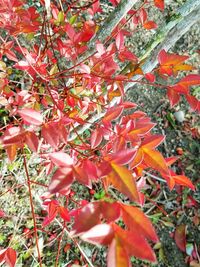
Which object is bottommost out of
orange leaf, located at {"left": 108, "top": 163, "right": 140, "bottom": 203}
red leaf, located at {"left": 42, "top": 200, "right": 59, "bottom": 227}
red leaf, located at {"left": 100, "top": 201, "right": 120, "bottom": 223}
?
red leaf, located at {"left": 42, "top": 200, "right": 59, "bottom": 227}

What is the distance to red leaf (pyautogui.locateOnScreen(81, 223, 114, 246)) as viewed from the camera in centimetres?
45

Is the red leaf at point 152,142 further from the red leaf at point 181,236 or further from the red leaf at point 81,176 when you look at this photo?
the red leaf at point 181,236

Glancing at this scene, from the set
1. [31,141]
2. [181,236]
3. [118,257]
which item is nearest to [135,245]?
[118,257]

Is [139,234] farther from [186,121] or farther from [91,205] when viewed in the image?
[186,121]

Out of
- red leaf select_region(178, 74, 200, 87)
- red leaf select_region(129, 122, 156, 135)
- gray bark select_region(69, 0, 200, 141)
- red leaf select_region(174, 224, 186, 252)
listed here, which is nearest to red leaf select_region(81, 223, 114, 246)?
red leaf select_region(129, 122, 156, 135)

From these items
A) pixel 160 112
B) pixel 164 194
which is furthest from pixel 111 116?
pixel 160 112

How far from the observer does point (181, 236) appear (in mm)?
1903

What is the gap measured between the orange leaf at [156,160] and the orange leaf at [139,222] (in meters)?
0.20

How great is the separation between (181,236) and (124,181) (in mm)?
1533

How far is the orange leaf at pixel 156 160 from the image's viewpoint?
680mm

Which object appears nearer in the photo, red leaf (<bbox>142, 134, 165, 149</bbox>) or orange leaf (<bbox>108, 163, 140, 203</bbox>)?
orange leaf (<bbox>108, 163, 140, 203</bbox>)

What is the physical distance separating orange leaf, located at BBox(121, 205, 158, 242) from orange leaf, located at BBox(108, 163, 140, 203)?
2 cm

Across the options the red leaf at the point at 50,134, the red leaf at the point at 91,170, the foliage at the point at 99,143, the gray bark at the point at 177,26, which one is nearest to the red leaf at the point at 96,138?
the foliage at the point at 99,143

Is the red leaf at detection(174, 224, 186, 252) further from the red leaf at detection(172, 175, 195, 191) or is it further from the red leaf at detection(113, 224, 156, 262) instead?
the red leaf at detection(113, 224, 156, 262)
